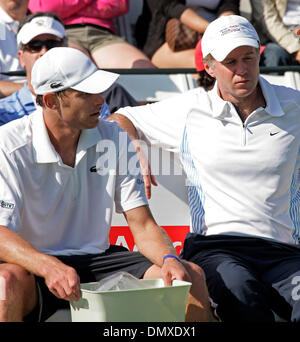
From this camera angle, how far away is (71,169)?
3359 mm

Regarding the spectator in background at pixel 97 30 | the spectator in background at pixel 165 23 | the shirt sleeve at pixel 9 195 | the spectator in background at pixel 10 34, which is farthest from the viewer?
the spectator in background at pixel 165 23

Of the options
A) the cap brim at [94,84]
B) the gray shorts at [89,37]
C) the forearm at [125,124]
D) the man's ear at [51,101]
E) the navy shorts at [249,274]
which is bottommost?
the navy shorts at [249,274]

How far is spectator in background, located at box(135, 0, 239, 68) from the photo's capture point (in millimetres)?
5781

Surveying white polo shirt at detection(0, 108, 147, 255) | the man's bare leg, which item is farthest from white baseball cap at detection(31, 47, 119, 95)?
the man's bare leg

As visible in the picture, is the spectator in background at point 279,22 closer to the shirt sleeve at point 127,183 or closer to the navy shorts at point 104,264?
the shirt sleeve at point 127,183

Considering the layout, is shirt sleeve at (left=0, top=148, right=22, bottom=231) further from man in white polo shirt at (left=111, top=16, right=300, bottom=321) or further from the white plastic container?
man in white polo shirt at (left=111, top=16, right=300, bottom=321)

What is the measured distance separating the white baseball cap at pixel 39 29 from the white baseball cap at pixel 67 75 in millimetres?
1353

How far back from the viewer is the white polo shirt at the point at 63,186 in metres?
3.20

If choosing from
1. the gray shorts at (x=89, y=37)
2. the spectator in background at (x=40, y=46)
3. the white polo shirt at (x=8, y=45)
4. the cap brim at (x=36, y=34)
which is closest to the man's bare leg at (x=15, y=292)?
the spectator in background at (x=40, y=46)

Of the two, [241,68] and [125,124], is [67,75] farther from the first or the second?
[241,68]

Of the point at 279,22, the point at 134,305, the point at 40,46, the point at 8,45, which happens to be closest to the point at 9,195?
the point at 134,305

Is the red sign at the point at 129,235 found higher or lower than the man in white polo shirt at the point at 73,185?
lower

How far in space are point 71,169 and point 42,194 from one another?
179 mm
